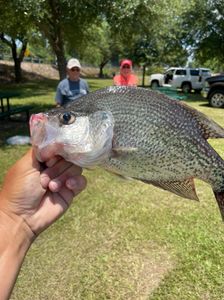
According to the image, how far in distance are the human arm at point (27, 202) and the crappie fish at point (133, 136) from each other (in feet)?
0.50

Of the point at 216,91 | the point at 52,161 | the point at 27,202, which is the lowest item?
the point at 216,91

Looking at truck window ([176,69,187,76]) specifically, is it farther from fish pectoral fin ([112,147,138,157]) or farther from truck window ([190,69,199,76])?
fish pectoral fin ([112,147,138,157])

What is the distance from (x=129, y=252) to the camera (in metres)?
4.57

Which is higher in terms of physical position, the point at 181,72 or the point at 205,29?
the point at 205,29

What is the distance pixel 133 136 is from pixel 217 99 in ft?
57.2

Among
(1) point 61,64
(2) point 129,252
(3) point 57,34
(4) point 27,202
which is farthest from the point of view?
(3) point 57,34

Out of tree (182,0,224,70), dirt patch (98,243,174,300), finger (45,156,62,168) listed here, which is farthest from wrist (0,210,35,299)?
tree (182,0,224,70)

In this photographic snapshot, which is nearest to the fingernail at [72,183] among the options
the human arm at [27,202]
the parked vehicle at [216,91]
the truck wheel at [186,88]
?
the human arm at [27,202]

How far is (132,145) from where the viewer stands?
5.50 ft

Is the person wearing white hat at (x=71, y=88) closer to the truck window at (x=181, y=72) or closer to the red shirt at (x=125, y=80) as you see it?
the red shirt at (x=125, y=80)

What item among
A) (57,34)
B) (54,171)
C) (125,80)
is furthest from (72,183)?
(57,34)

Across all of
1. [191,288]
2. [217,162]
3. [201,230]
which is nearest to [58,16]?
[201,230]

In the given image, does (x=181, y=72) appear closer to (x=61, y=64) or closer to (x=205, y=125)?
(x=61, y=64)

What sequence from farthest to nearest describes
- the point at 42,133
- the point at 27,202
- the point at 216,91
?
the point at 216,91
the point at 27,202
the point at 42,133
